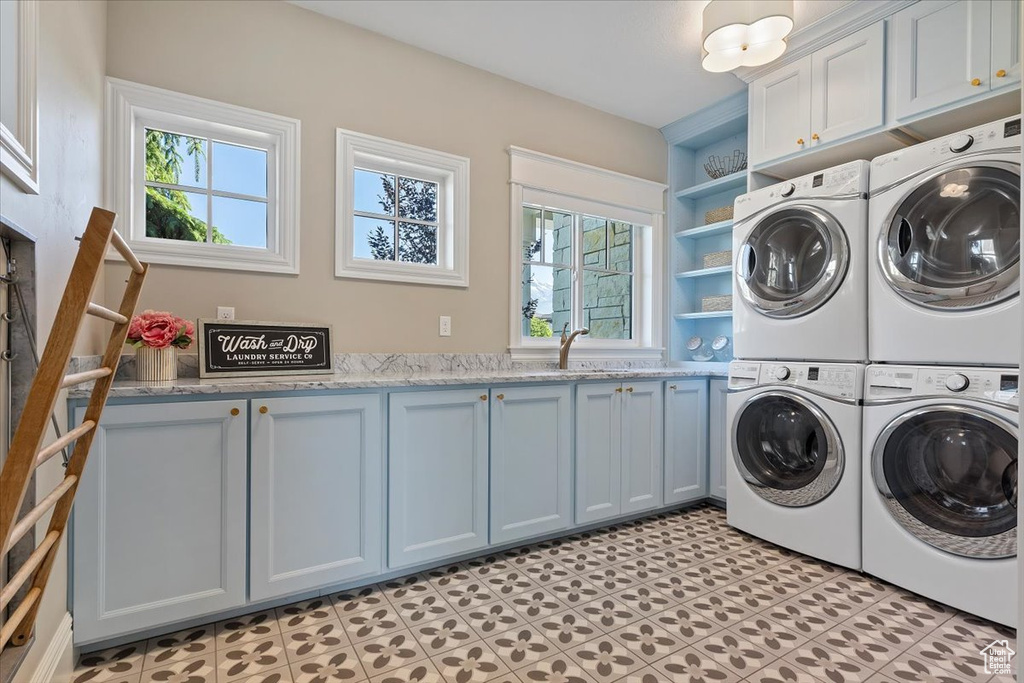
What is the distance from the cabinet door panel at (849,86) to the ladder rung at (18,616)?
3.42m

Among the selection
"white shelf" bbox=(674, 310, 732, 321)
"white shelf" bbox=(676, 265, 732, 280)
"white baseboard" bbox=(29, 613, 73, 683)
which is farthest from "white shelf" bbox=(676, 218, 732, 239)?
"white baseboard" bbox=(29, 613, 73, 683)

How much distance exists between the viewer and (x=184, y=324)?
2.06 m

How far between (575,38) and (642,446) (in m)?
2.31

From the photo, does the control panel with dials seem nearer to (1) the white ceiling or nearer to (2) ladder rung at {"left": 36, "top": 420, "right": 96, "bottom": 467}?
(1) the white ceiling

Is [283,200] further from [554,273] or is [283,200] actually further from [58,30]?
[554,273]

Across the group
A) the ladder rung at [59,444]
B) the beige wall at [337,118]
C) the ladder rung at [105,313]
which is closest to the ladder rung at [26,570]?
the ladder rung at [59,444]

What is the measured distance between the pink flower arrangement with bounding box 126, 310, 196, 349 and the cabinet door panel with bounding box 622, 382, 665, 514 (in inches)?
85.8

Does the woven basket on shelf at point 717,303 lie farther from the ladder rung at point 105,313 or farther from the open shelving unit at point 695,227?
the ladder rung at point 105,313

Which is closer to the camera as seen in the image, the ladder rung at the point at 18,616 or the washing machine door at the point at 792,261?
the ladder rung at the point at 18,616

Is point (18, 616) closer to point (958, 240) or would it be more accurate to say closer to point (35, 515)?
point (35, 515)

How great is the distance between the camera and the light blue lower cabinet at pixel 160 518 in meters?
1.65

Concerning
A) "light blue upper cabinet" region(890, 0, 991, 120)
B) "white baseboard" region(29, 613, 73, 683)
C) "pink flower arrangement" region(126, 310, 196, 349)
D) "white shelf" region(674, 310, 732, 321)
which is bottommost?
"white baseboard" region(29, 613, 73, 683)

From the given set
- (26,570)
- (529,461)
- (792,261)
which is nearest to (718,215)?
(792,261)

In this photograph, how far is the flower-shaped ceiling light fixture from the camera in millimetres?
2209
